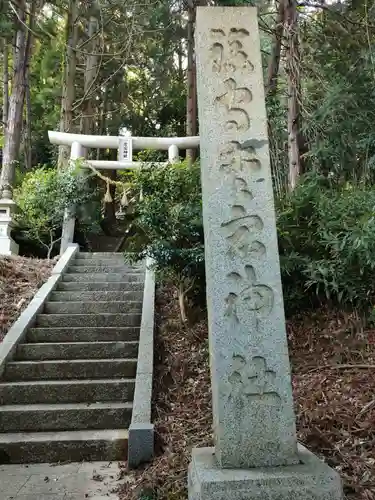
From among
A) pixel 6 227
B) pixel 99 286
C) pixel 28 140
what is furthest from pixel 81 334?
pixel 28 140

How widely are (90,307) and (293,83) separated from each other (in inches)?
162

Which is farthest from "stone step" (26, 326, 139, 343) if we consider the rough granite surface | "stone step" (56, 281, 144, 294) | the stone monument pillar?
the rough granite surface

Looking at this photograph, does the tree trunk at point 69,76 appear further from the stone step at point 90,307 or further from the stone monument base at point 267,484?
the stone monument base at point 267,484

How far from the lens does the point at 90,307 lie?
21.3 ft

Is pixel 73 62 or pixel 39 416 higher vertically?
pixel 73 62

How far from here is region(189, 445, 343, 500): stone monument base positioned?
2.24 m

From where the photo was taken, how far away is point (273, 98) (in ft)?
25.8

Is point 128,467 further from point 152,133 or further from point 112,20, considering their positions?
point 152,133

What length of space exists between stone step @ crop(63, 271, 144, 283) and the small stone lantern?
2.92m

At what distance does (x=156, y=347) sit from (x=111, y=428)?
1.41 m

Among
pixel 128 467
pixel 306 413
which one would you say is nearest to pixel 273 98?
pixel 306 413

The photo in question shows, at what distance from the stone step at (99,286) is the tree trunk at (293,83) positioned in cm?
291

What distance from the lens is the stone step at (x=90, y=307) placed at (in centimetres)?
645

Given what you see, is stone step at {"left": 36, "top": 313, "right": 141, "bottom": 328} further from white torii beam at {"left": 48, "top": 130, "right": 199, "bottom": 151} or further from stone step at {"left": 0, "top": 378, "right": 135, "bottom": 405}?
white torii beam at {"left": 48, "top": 130, "right": 199, "bottom": 151}
